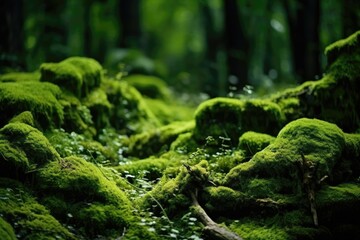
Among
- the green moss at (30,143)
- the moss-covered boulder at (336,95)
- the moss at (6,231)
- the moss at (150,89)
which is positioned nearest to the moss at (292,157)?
the moss-covered boulder at (336,95)

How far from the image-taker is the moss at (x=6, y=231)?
3.35 m

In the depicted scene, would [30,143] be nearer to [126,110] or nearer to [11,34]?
[126,110]

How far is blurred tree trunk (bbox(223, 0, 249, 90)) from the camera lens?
1285cm

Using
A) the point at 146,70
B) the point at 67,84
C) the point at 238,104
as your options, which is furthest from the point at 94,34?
the point at 238,104

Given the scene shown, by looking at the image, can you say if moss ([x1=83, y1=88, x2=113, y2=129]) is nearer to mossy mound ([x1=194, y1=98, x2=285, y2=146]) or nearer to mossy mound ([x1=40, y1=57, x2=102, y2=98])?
mossy mound ([x1=40, y1=57, x2=102, y2=98])

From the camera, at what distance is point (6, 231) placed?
3.45m

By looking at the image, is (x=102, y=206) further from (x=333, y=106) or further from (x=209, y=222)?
(x=333, y=106)

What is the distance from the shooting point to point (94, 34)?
19359 mm

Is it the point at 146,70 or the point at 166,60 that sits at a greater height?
the point at 166,60

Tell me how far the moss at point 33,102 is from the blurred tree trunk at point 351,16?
8.02m

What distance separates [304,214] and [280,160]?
2.24 feet

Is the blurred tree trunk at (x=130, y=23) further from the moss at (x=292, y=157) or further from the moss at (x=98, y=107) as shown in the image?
the moss at (x=292, y=157)

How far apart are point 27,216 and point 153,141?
3087 millimetres

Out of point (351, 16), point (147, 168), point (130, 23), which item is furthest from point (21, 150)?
point (130, 23)
